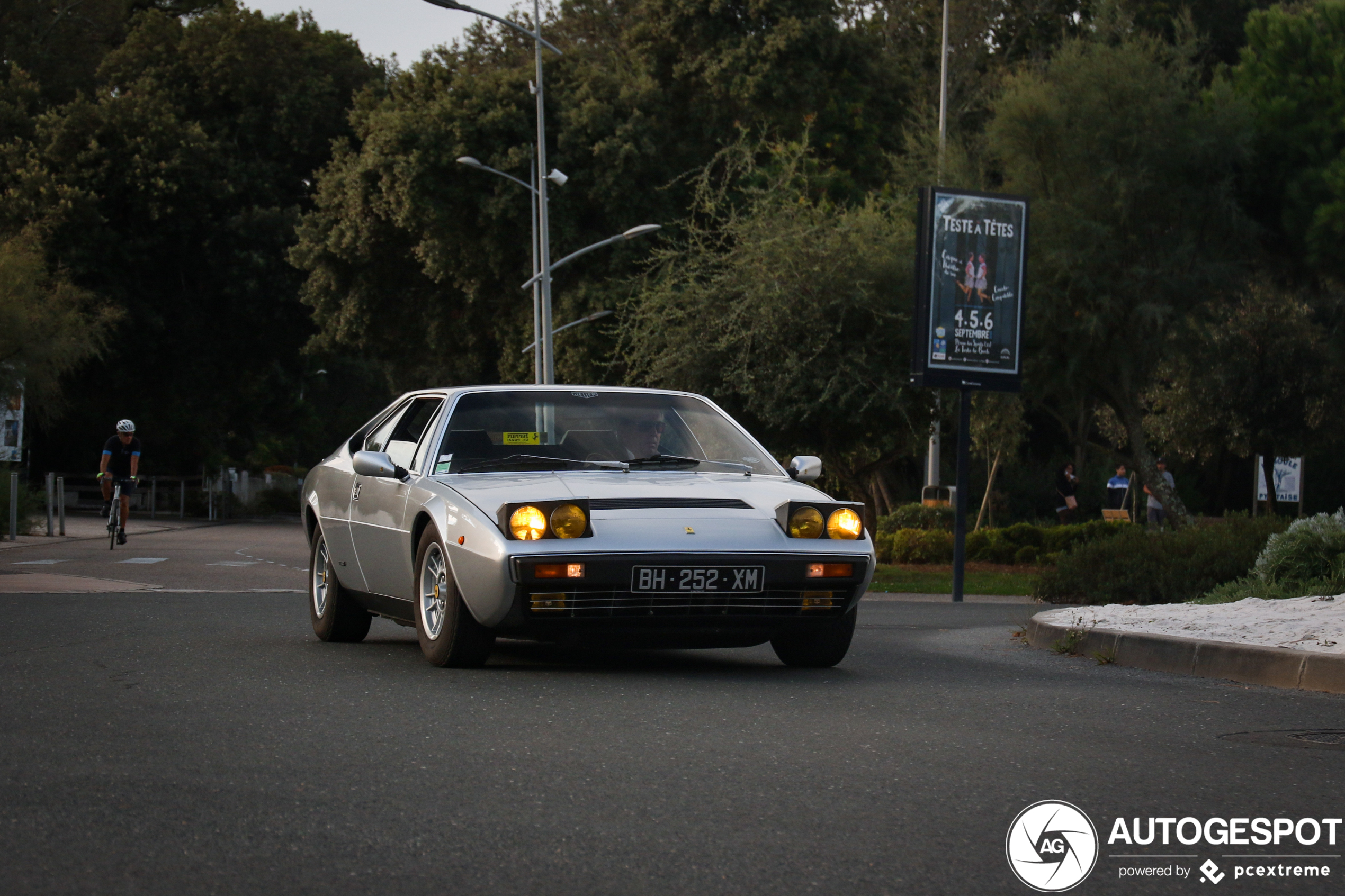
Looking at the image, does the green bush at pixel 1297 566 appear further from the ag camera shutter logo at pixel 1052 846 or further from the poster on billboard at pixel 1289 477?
the poster on billboard at pixel 1289 477

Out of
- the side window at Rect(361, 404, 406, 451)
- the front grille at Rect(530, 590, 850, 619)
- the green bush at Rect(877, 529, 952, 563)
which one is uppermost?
the side window at Rect(361, 404, 406, 451)

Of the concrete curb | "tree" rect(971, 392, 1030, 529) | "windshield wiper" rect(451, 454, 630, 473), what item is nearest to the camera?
the concrete curb

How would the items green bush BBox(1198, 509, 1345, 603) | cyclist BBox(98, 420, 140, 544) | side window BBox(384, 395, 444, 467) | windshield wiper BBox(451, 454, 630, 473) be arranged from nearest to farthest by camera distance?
windshield wiper BBox(451, 454, 630, 473)
side window BBox(384, 395, 444, 467)
green bush BBox(1198, 509, 1345, 603)
cyclist BBox(98, 420, 140, 544)

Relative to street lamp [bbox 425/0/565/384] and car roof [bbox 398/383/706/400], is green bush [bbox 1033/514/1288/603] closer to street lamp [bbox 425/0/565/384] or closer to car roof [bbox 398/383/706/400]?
car roof [bbox 398/383/706/400]

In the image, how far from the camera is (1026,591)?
20.4 m

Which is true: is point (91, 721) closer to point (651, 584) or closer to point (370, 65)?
point (651, 584)

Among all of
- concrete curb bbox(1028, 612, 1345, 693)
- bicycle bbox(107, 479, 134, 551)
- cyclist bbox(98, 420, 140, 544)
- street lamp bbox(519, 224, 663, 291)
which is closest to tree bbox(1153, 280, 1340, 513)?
street lamp bbox(519, 224, 663, 291)

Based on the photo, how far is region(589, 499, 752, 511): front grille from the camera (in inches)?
313

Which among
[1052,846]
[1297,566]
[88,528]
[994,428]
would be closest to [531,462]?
[1052,846]

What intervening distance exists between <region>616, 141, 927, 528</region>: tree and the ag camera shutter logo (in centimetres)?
2032

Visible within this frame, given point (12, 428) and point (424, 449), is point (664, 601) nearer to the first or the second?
point (424, 449)

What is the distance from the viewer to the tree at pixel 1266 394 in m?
39.7

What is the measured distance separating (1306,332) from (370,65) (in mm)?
26855

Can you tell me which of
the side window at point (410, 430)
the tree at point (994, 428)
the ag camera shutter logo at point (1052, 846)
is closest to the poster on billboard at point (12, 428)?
the tree at point (994, 428)
